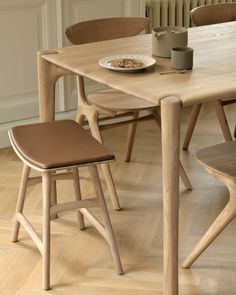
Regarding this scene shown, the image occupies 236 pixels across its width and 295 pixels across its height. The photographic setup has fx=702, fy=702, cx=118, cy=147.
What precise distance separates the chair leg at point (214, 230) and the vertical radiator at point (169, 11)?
216cm

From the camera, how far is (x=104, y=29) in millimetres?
3268

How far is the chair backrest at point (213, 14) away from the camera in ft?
11.6

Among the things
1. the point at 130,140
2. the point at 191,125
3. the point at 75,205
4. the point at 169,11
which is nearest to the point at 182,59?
the point at 75,205

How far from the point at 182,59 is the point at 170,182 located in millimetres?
465

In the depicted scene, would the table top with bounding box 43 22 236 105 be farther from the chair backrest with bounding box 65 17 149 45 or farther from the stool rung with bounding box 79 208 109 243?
the stool rung with bounding box 79 208 109 243

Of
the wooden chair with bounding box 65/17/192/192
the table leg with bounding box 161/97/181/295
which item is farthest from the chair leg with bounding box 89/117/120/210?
the table leg with bounding box 161/97/181/295

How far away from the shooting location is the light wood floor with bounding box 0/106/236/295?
252cm

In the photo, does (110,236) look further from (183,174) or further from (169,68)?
(183,174)

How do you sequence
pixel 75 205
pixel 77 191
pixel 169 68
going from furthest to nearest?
pixel 77 191, pixel 75 205, pixel 169 68

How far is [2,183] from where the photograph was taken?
11.1 ft

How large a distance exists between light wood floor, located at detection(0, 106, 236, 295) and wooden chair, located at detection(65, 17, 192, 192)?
17 cm

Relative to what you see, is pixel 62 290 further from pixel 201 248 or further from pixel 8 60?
pixel 8 60

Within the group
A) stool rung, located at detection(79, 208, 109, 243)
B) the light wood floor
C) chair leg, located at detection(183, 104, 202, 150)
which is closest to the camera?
the light wood floor

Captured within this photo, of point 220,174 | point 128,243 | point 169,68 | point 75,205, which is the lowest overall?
point 128,243
